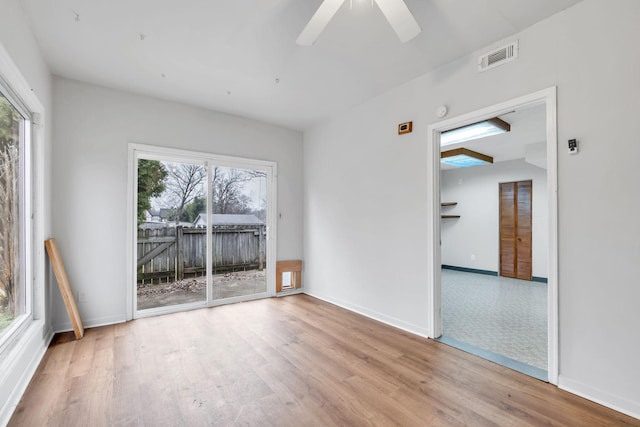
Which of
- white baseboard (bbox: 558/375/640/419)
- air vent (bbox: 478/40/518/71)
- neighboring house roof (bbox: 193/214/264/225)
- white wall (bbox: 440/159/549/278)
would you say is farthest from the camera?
white wall (bbox: 440/159/549/278)

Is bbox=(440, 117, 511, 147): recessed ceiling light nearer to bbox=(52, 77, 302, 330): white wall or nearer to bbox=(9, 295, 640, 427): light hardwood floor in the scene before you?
bbox=(9, 295, 640, 427): light hardwood floor

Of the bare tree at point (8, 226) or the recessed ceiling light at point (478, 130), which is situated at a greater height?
the recessed ceiling light at point (478, 130)

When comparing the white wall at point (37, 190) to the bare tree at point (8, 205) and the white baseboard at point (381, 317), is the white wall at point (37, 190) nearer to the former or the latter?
the bare tree at point (8, 205)

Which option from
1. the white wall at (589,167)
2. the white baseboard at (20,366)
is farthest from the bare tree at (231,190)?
the white wall at (589,167)

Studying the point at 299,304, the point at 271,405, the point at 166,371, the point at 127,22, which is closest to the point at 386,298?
the point at 299,304

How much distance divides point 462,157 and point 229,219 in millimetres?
4261

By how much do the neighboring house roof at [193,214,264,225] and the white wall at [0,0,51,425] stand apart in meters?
1.50

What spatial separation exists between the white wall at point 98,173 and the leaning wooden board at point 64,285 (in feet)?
0.68

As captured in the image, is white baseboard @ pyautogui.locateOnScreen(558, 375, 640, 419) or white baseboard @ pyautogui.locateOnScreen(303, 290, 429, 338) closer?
white baseboard @ pyautogui.locateOnScreen(558, 375, 640, 419)

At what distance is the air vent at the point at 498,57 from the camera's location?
238cm

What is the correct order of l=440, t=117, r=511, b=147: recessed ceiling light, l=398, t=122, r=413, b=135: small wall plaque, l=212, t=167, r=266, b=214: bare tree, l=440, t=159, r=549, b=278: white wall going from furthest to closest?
l=440, t=159, r=549, b=278: white wall
l=212, t=167, r=266, b=214: bare tree
l=440, t=117, r=511, b=147: recessed ceiling light
l=398, t=122, r=413, b=135: small wall plaque

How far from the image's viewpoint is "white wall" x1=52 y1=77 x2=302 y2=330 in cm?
311

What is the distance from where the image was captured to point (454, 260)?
737cm

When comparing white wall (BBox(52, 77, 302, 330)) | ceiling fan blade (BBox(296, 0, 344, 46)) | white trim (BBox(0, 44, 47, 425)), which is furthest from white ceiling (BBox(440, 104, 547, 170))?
white trim (BBox(0, 44, 47, 425))
